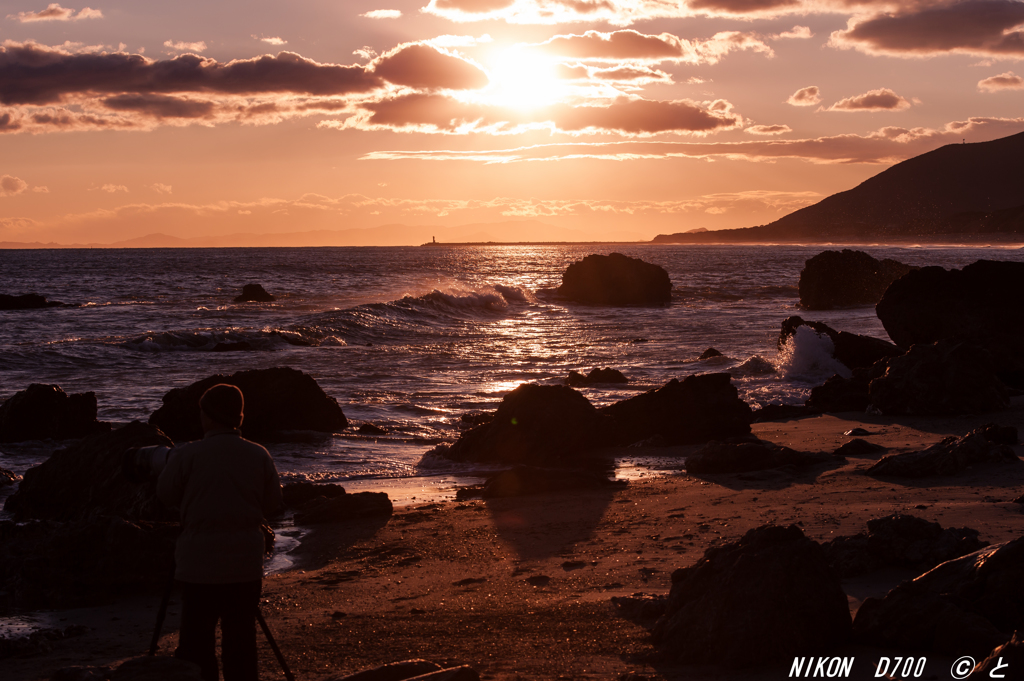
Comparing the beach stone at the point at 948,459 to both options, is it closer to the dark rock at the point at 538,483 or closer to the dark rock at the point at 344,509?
the dark rock at the point at 538,483

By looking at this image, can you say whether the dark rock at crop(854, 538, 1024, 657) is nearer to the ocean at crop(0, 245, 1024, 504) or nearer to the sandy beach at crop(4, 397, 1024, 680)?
the sandy beach at crop(4, 397, 1024, 680)

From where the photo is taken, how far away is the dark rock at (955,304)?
16.2 meters

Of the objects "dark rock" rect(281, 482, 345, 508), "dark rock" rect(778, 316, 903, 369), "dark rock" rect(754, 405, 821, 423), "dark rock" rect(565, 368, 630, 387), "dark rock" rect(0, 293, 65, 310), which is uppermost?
"dark rock" rect(0, 293, 65, 310)

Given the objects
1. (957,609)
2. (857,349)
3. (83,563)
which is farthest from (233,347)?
(957,609)

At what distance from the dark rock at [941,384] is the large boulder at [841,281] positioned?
31.9 metres

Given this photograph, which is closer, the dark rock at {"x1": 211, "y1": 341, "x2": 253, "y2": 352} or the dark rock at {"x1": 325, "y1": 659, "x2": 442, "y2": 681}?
the dark rock at {"x1": 325, "y1": 659, "x2": 442, "y2": 681}

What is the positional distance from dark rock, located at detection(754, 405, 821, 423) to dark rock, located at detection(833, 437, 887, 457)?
11.0ft

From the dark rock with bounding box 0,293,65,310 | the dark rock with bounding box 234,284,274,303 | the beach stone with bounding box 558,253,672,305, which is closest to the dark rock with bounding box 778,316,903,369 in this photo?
the beach stone with bounding box 558,253,672,305

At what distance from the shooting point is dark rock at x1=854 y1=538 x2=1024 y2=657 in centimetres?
427

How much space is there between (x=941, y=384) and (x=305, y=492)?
942 cm

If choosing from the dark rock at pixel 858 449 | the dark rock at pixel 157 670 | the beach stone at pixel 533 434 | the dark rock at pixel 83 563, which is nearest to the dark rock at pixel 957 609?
the dark rock at pixel 157 670

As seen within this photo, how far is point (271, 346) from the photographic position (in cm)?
2692

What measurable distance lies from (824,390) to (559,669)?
11248 mm

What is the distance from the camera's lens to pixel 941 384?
12.8m
